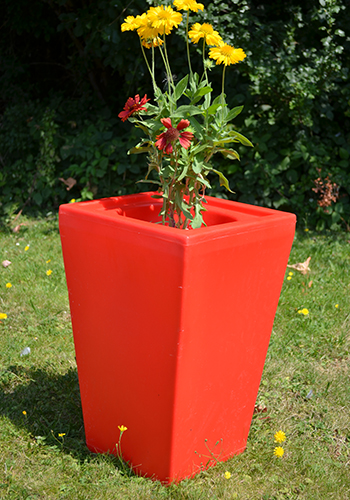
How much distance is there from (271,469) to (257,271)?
718mm

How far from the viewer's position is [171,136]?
1.58 m

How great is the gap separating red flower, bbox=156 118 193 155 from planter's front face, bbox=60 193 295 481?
0.24 meters

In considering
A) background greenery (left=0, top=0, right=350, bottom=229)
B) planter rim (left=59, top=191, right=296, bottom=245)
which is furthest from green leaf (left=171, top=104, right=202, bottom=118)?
background greenery (left=0, top=0, right=350, bottom=229)

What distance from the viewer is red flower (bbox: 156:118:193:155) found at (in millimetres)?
1573

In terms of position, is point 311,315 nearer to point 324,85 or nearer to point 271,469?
point 271,469

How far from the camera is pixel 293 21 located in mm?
4363

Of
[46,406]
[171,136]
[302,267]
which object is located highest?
[171,136]

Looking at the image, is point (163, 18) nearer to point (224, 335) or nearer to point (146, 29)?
point (146, 29)

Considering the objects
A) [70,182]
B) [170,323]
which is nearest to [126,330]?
[170,323]

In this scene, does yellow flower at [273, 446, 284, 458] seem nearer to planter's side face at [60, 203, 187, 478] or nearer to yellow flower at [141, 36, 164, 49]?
planter's side face at [60, 203, 187, 478]

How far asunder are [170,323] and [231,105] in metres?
3.38

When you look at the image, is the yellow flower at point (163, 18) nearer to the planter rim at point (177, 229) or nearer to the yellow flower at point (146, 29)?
the yellow flower at point (146, 29)

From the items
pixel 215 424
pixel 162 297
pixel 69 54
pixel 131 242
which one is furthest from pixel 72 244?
pixel 69 54

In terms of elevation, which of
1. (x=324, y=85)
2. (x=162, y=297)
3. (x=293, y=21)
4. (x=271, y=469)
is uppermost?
(x=293, y=21)
